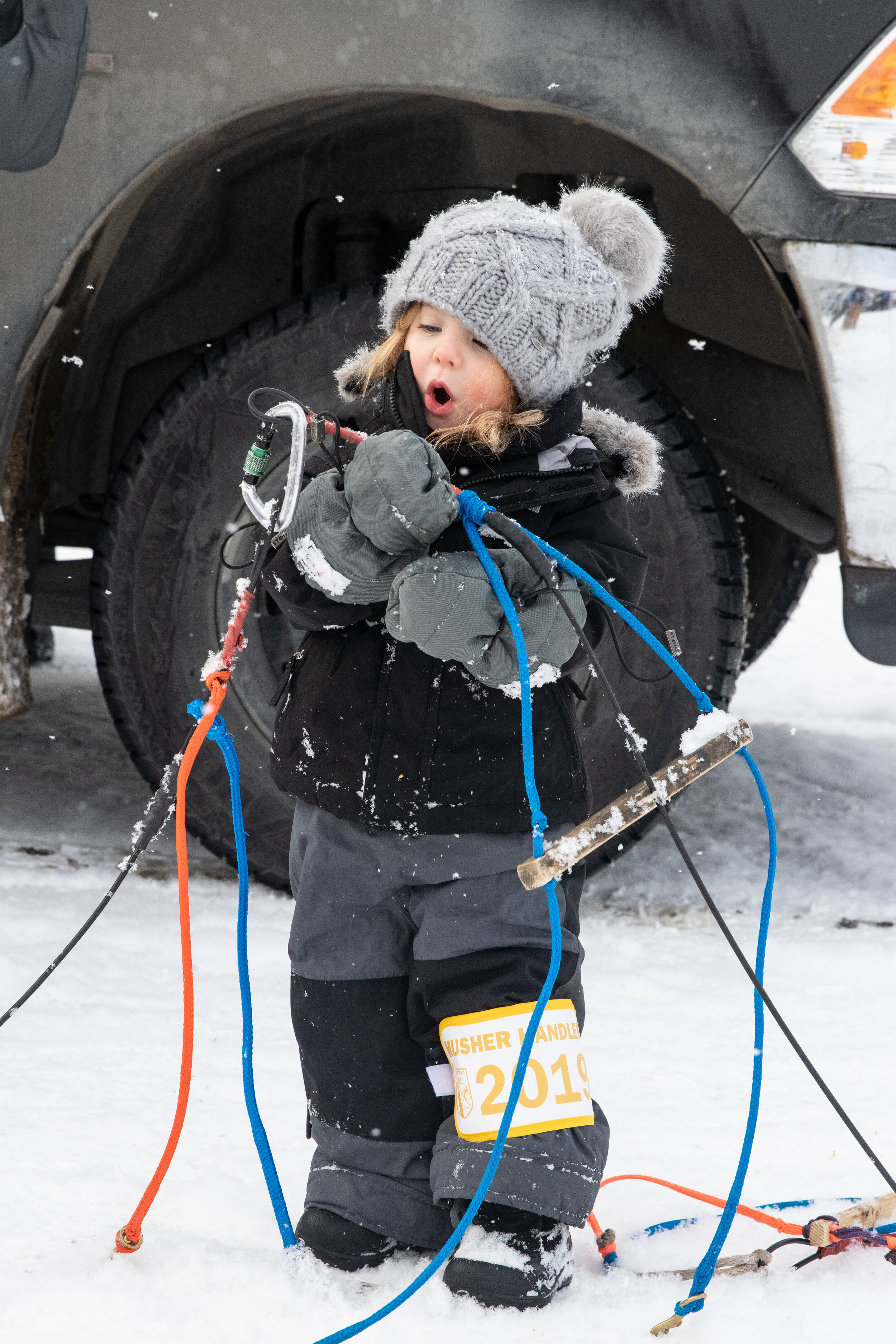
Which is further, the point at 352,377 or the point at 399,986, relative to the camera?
the point at 352,377

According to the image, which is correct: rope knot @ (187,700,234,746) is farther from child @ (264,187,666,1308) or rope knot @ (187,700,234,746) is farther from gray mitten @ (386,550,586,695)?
gray mitten @ (386,550,586,695)

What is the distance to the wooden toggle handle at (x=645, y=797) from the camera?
3.89 feet

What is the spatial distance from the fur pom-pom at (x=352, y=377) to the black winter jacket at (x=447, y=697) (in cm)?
15

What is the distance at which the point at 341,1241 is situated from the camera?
135 centimetres

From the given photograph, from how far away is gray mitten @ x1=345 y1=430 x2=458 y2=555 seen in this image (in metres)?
1.21

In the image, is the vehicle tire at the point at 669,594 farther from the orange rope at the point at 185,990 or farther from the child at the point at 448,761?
the orange rope at the point at 185,990

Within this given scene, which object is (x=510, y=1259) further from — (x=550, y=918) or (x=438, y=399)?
(x=438, y=399)

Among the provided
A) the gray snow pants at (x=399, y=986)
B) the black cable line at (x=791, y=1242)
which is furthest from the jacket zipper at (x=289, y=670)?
the black cable line at (x=791, y=1242)

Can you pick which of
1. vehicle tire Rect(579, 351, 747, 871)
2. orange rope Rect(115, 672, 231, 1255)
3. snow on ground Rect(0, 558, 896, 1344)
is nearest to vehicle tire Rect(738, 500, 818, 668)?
snow on ground Rect(0, 558, 896, 1344)

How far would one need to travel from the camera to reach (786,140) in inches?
71.3

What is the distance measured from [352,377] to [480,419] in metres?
0.27

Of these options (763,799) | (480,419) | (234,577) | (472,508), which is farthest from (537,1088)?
(234,577)

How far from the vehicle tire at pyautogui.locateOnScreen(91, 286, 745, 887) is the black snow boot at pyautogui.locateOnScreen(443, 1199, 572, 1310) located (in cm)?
97

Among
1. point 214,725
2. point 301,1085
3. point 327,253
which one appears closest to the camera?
point 214,725
